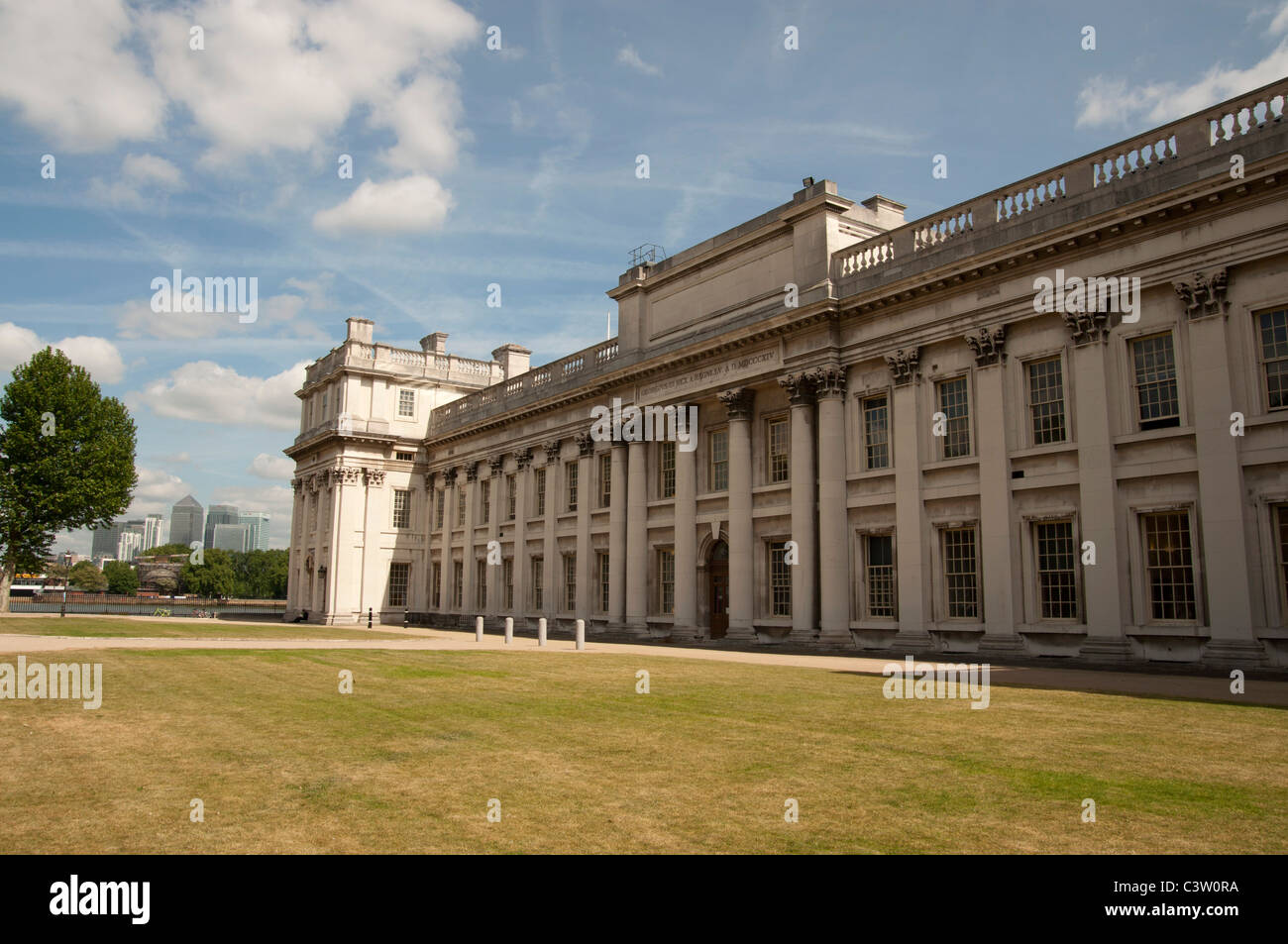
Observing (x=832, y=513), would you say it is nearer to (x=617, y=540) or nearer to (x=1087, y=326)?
(x=1087, y=326)

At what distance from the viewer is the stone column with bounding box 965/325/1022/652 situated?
24.7m

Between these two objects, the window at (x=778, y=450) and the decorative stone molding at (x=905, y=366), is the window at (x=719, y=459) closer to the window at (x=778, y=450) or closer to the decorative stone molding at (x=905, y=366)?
the window at (x=778, y=450)

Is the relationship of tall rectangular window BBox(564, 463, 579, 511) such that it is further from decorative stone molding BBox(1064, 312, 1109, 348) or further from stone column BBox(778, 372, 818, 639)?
decorative stone molding BBox(1064, 312, 1109, 348)

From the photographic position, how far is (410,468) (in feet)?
198

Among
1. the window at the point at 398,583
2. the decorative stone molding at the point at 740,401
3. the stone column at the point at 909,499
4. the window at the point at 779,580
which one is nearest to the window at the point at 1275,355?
the stone column at the point at 909,499

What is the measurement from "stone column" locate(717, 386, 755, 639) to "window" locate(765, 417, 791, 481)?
0.82 meters

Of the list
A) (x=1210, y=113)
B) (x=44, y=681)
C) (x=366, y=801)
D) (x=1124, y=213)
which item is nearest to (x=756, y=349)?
(x=1124, y=213)

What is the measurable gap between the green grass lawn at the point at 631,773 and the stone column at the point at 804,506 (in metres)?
15.2

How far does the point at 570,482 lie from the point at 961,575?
23.4 metres

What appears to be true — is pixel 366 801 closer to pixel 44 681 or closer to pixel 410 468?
pixel 44 681

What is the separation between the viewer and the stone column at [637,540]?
3844 cm

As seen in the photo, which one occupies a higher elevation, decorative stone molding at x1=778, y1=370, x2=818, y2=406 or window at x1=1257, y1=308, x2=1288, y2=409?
decorative stone molding at x1=778, y1=370, x2=818, y2=406

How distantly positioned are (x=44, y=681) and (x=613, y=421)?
2762 centimetres

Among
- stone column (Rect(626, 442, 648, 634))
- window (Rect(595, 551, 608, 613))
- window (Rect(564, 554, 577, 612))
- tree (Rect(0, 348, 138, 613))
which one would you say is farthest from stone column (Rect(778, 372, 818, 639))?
tree (Rect(0, 348, 138, 613))
